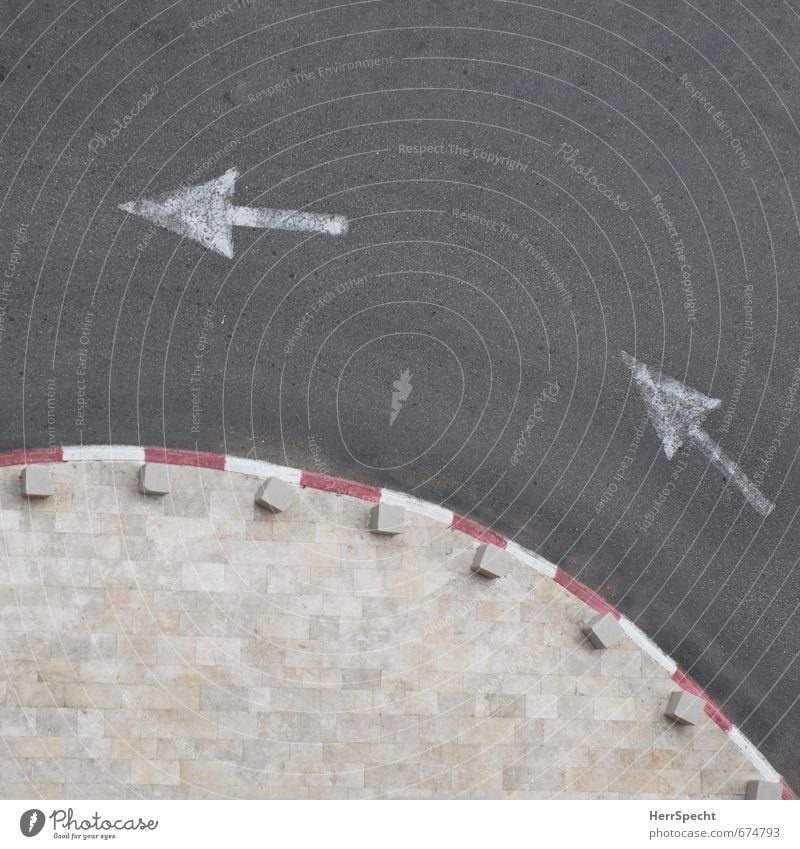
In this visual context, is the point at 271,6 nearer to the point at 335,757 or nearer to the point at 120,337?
the point at 120,337

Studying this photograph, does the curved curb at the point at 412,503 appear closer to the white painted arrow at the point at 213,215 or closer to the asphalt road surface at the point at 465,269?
the asphalt road surface at the point at 465,269

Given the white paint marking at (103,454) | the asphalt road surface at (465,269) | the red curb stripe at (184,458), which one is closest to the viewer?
the white paint marking at (103,454)

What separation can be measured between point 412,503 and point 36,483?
26.0 ft

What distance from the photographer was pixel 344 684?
88.8 ft

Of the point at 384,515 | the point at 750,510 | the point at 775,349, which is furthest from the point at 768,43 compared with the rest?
the point at 384,515

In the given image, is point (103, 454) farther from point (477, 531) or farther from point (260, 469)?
point (477, 531)

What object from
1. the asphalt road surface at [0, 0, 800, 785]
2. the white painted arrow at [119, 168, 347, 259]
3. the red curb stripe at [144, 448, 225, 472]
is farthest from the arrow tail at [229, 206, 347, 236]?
the red curb stripe at [144, 448, 225, 472]

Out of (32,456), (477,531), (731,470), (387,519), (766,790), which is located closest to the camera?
(32,456)

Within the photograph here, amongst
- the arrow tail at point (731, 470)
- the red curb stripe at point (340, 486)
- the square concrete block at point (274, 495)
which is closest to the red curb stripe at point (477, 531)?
the red curb stripe at point (340, 486)

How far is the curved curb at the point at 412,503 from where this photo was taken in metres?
26.8

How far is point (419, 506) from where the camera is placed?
27.9 metres

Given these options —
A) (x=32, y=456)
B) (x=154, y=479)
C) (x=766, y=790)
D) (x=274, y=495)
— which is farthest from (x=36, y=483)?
(x=766, y=790)

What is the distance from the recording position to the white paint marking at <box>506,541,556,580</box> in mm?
28125

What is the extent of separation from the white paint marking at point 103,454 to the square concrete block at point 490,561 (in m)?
7.44
